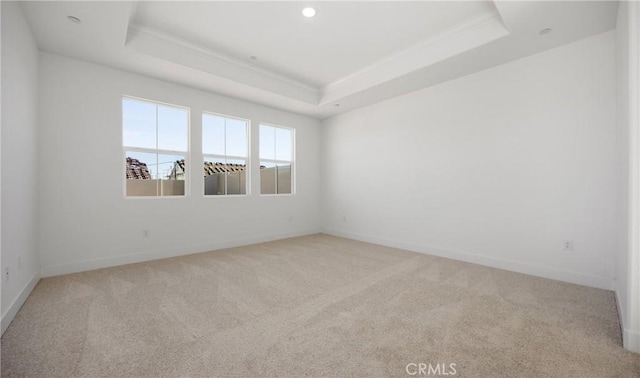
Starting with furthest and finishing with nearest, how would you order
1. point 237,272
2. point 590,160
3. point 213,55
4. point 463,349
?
point 213,55 < point 237,272 < point 590,160 < point 463,349

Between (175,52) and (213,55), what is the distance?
1.55 ft

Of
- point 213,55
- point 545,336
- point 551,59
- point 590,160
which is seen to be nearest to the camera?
point 545,336

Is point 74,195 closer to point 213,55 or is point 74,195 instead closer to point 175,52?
point 175,52

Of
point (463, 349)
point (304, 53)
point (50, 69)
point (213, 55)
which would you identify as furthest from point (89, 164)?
point (463, 349)

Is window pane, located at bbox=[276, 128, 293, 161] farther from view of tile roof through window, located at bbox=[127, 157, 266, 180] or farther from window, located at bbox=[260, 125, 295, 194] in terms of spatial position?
view of tile roof through window, located at bbox=[127, 157, 266, 180]

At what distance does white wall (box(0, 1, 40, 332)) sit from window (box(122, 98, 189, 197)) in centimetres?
94

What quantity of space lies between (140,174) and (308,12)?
3.18 m

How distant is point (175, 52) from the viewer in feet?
11.2

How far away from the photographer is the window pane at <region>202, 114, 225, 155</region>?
452 centimetres

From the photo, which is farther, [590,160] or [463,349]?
[590,160]

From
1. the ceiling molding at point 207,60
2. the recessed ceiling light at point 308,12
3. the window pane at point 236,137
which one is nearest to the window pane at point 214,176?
the window pane at point 236,137

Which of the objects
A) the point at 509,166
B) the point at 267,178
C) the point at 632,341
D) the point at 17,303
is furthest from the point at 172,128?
the point at 632,341

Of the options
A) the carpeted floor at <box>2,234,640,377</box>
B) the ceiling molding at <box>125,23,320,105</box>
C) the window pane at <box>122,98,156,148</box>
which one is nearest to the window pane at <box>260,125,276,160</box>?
the ceiling molding at <box>125,23,320,105</box>

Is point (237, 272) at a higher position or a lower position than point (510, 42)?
lower
